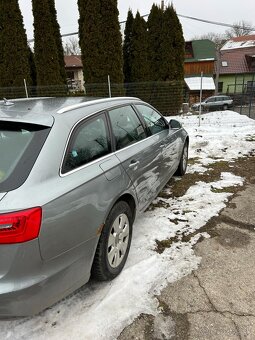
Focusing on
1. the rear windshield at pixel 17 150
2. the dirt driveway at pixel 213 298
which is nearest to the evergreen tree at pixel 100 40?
the dirt driveway at pixel 213 298

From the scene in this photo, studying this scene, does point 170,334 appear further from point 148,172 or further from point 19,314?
point 148,172

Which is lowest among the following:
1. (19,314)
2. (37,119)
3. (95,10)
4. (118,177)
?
(19,314)

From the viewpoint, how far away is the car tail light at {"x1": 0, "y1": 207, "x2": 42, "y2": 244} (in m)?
1.73

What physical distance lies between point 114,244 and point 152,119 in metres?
1.99

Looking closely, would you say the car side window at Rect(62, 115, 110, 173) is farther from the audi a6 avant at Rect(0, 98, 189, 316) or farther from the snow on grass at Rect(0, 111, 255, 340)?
the snow on grass at Rect(0, 111, 255, 340)

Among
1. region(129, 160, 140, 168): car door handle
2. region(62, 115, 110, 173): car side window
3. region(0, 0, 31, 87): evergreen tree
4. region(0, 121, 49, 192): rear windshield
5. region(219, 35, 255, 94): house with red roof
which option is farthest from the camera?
region(219, 35, 255, 94): house with red roof

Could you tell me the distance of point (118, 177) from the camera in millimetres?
2680

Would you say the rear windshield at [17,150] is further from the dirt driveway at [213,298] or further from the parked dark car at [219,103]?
the parked dark car at [219,103]

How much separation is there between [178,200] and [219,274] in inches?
67.7

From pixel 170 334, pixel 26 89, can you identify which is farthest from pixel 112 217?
pixel 26 89

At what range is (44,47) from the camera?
45.7 feet

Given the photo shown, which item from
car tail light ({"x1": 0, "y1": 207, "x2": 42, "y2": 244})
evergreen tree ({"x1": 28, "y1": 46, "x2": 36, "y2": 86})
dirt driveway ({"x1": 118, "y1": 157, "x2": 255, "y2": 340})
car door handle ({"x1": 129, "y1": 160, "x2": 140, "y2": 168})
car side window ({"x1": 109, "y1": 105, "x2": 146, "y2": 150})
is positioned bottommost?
dirt driveway ({"x1": 118, "y1": 157, "x2": 255, "y2": 340})

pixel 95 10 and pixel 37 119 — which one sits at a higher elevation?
pixel 95 10

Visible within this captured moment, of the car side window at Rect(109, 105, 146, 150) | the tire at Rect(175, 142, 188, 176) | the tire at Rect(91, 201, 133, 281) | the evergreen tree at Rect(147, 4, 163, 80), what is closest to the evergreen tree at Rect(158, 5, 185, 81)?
the evergreen tree at Rect(147, 4, 163, 80)
